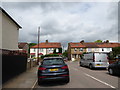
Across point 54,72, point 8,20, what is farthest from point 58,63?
point 8,20

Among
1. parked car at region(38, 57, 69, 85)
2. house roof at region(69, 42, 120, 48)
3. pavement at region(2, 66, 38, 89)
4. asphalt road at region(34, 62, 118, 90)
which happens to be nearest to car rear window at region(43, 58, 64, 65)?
parked car at region(38, 57, 69, 85)

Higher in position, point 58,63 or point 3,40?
point 3,40

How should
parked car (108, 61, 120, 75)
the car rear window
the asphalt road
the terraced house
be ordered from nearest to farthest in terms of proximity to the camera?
the asphalt road < the car rear window < parked car (108, 61, 120, 75) < the terraced house

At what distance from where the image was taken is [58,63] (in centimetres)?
816

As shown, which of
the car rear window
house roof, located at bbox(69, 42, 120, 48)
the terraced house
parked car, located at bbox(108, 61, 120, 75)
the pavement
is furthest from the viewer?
house roof, located at bbox(69, 42, 120, 48)

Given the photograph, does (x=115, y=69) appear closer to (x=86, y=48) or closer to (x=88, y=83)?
(x=88, y=83)

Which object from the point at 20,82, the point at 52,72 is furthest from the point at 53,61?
the point at 20,82

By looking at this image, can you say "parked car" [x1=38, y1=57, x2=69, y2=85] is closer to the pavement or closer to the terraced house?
the pavement

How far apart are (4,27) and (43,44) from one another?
157 ft

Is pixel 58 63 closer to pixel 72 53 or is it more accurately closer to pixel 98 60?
pixel 98 60

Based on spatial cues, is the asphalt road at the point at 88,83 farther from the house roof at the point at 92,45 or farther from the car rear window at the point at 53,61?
the house roof at the point at 92,45

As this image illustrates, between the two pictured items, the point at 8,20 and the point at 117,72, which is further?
the point at 8,20

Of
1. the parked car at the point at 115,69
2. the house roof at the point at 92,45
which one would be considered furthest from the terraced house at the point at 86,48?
the parked car at the point at 115,69

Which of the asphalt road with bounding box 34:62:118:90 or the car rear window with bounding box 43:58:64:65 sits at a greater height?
the car rear window with bounding box 43:58:64:65
